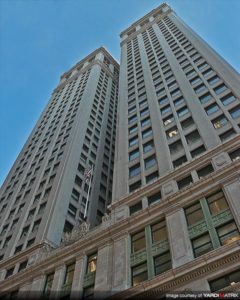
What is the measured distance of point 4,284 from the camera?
37562mm

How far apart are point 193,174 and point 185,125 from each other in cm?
1003

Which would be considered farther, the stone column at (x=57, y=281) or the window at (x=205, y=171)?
the window at (x=205, y=171)

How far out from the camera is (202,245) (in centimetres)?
2722

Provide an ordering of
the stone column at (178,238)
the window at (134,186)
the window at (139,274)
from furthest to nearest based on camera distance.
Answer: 1. the window at (134,186)
2. the window at (139,274)
3. the stone column at (178,238)

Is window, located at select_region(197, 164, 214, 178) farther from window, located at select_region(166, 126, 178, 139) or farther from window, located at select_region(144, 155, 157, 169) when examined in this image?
window, located at select_region(166, 126, 178, 139)

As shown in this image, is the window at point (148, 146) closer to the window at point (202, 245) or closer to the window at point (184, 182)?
the window at point (184, 182)

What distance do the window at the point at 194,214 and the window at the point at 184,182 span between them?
11.5ft

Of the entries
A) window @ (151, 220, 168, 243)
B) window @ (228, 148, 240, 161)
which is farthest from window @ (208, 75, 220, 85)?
window @ (151, 220, 168, 243)

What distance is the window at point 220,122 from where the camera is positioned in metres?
39.4

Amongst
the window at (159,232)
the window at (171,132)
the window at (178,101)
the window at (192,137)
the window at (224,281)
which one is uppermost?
the window at (178,101)

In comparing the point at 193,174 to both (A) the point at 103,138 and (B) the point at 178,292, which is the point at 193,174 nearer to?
(B) the point at 178,292

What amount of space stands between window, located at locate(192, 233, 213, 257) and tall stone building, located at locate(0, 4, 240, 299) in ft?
0.25

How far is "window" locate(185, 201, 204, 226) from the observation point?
1169 inches

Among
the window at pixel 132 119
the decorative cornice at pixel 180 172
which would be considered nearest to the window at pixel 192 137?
the decorative cornice at pixel 180 172
